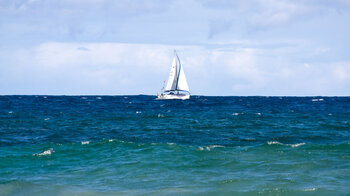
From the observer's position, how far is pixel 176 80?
101062 millimetres

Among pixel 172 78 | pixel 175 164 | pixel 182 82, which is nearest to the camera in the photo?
pixel 175 164

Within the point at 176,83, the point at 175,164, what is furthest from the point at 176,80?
the point at 175,164

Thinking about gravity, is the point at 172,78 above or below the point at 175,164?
above

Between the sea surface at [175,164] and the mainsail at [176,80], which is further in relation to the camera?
the mainsail at [176,80]

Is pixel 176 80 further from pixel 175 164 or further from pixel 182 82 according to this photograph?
pixel 175 164

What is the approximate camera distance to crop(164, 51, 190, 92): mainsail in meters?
99.8

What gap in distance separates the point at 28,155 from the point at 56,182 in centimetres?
580

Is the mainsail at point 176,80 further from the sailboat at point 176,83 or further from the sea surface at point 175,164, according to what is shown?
the sea surface at point 175,164

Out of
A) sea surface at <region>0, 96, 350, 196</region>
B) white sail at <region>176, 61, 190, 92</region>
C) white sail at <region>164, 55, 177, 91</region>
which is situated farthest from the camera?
white sail at <region>176, 61, 190, 92</region>

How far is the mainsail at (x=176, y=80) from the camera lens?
99812 mm

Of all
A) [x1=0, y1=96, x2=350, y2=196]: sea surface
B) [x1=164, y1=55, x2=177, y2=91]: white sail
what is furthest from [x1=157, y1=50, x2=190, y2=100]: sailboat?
Result: [x1=0, y1=96, x2=350, y2=196]: sea surface

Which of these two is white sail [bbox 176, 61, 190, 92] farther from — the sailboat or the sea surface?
the sea surface

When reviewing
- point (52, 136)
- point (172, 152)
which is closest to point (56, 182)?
point (172, 152)

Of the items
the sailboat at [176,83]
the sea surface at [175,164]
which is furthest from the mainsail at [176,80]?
the sea surface at [175,164]
